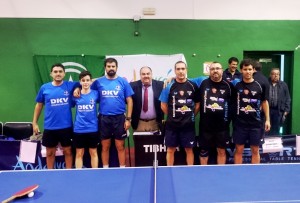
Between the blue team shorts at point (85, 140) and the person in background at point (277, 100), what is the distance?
3.28 metres

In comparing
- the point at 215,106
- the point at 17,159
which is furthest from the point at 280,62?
the point at 17,159

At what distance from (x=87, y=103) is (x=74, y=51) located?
2.44 m

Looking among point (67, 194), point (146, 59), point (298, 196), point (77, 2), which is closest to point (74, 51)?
point (77, 2)

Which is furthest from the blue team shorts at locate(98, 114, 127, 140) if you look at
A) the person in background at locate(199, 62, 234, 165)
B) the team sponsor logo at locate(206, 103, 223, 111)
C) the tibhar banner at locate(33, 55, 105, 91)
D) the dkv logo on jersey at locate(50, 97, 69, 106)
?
the tibhar banner at locate(33, 55, 105, 91)

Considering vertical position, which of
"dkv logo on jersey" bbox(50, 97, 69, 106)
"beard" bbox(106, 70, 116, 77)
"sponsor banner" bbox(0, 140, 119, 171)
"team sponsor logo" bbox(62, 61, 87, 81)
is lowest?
"sponsor banner" bbox(0, 140, 119, 171)

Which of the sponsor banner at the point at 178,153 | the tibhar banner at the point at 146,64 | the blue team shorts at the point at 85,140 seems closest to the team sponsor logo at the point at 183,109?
the sponsor banner at the point at 178,153

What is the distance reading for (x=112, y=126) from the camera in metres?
3.97

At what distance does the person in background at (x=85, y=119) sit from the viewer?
3812 mm

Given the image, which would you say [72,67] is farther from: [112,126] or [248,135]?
[248,135]

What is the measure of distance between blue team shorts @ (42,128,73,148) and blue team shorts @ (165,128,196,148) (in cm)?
133

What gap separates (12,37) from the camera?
19.1ft

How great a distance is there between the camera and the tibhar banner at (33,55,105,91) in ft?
19.2

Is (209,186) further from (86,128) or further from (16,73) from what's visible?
(16,73)

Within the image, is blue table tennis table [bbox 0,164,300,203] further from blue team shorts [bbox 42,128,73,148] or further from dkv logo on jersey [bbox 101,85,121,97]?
dkv logo on jersey [bbox 101,85,121,97]
